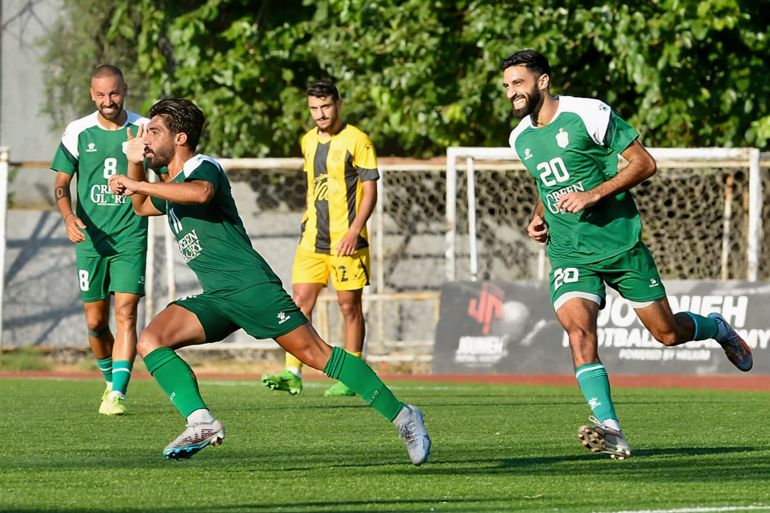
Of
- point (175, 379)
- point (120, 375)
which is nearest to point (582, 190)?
point (175, 379)

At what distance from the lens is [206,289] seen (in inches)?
287

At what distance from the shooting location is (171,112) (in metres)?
7.27

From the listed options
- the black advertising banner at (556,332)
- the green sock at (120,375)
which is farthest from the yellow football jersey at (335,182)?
the black advertising banner at (556,332)

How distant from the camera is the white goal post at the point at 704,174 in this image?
1681 centimetres

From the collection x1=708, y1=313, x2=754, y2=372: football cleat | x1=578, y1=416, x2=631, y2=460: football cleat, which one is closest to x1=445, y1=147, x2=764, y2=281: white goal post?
x1=708, y1=313, x2=754, y2=372: football cleat

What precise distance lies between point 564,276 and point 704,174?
1045 centimetres

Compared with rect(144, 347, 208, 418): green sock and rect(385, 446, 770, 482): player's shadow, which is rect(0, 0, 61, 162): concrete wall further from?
rect(385, 446, 770, 482): player's shadow

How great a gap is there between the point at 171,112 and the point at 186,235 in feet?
1.92

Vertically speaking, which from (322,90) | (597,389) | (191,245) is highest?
(322,90)

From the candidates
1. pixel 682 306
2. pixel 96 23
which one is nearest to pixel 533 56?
pixel 682 306

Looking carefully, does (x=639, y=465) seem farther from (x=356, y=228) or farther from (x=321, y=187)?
(x=321, y=187)

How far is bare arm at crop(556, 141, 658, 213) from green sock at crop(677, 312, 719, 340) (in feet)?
3.81

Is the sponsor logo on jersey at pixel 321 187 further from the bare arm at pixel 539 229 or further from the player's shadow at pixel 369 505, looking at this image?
the player's shadow at pixel 369 505

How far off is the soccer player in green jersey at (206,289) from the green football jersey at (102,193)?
3.28 m
